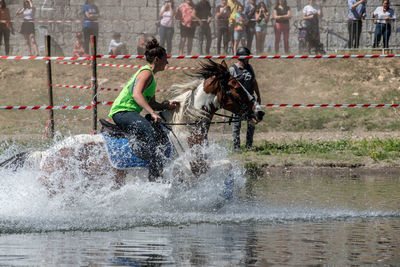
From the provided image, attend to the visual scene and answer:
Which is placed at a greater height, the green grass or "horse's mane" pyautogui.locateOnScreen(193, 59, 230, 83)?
"horse's mane" pyautogui.locateOnScreen(193, 59, 230, 83)

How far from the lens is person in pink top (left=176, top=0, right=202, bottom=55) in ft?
86.2

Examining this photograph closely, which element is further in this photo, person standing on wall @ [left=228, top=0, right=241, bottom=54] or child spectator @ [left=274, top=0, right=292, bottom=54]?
child spectator @ [left=274, top=0, right=292, bottom=54]

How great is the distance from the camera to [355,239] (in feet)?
27.4

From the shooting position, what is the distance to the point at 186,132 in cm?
966

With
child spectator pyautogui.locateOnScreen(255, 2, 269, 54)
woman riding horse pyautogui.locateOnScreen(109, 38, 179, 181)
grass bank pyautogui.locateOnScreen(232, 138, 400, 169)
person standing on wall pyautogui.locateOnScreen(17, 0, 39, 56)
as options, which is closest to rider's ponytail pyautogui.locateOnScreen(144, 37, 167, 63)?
woman riding horse pyautogui.locateOnScreen(109, 38, 179, 181)

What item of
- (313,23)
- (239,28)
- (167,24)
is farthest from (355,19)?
(167,24)

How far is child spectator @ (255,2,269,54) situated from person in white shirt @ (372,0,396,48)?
11.3 ft

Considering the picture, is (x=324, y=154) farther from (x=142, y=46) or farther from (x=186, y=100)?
(x=142, y=46)

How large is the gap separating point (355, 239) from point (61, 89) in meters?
18.1

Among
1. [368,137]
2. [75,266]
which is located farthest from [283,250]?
[368,137]

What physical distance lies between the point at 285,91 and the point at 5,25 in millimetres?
9393

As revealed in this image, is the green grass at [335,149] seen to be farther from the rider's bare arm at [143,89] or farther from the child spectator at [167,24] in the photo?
the child spectator at [167,24]

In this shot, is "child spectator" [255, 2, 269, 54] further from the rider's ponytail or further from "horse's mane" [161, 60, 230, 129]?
the rider's ponytail

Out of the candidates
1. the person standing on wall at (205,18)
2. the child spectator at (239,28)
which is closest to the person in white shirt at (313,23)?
the child spectator at (239,28)
